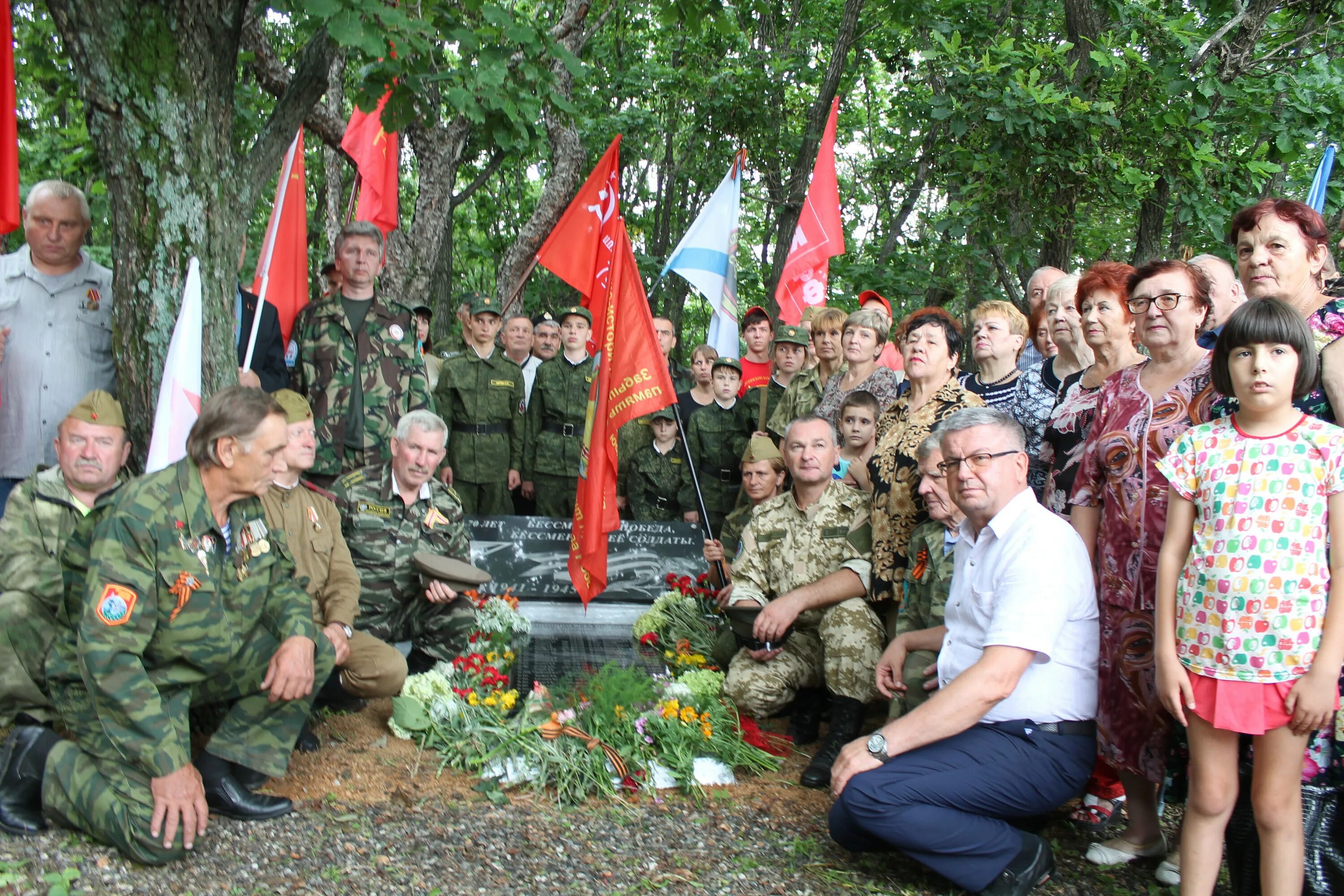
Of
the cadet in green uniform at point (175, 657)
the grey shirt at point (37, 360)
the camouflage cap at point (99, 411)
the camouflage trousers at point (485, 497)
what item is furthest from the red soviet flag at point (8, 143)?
the camouflage trousers at point (485, 497)

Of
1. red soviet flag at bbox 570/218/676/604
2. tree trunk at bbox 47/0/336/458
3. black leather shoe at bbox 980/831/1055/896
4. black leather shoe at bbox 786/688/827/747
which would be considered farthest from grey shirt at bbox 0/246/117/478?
black leather shoe at bbox 980/831/1055/896

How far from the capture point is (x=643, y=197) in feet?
58.9

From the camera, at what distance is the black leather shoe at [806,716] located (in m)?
4.52

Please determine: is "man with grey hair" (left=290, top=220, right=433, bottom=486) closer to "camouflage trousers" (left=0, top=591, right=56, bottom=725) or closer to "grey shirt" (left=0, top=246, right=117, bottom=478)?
"grey shirt" (left=0, top=246, right=117, bottom=478)

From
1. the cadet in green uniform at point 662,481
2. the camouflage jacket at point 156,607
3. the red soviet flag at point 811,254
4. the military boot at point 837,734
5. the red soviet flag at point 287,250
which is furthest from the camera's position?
the red soviet flag at point 811,254

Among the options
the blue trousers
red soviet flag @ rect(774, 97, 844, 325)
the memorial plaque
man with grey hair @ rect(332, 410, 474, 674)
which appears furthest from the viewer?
red soviet flag @ rect(774, 97, 844, 325)

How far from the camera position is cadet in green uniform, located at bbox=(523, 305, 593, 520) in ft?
23.5

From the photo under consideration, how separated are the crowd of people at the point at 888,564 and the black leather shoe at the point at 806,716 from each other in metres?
0.02

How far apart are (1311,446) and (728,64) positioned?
35.6 feet

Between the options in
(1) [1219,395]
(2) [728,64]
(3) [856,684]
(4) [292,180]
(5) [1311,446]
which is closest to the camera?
(5) [1311,446]

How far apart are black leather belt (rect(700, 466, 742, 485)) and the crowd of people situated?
127 centimetres

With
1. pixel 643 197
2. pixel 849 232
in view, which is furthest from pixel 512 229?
pixel 849 232

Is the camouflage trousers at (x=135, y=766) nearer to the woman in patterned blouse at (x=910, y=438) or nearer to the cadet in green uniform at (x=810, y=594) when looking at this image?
the cadet in green uniform at (x=810, y=594)

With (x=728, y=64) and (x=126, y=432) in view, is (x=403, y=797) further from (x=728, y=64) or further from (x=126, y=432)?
(x=728, y=64)
